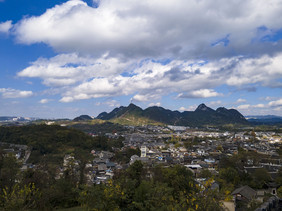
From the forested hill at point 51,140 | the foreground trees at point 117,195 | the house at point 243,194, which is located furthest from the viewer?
the forested hill at point 51,140

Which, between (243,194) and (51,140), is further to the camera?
(51,140)

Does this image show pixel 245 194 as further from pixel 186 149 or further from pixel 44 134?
pixel 44 134

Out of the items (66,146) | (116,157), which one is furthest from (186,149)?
(66,146)

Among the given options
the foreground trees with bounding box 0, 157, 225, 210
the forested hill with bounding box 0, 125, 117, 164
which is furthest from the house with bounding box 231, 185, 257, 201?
the forested hill with bounding box 0, 125, 117, 164

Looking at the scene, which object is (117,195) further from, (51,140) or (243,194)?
(51,140)

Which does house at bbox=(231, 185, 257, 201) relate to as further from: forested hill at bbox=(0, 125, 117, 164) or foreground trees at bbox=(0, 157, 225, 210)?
forested hill at bbox=(0, 125, 117, 164)

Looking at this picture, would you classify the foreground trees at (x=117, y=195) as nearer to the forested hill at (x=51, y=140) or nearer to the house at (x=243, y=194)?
the house at (x=243, y=194)

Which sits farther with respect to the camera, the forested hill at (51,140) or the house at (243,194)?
the forested hill at (51,140)

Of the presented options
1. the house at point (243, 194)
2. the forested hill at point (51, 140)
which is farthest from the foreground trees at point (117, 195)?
the forested hill at point (51, 140)

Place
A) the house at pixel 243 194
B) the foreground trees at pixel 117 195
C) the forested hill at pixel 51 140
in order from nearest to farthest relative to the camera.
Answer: the foreground trees at pixel 117 195, the house at pixel 243 194, the forested hill at pixel 51 140

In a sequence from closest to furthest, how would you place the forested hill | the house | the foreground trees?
1. the foreground trees
2. the house
3. the forested hill

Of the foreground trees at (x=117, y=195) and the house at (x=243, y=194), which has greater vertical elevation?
the foreground trees at (x=117, y=195)

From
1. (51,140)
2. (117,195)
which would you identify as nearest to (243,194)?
(117,195)

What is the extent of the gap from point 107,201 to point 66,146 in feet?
169
